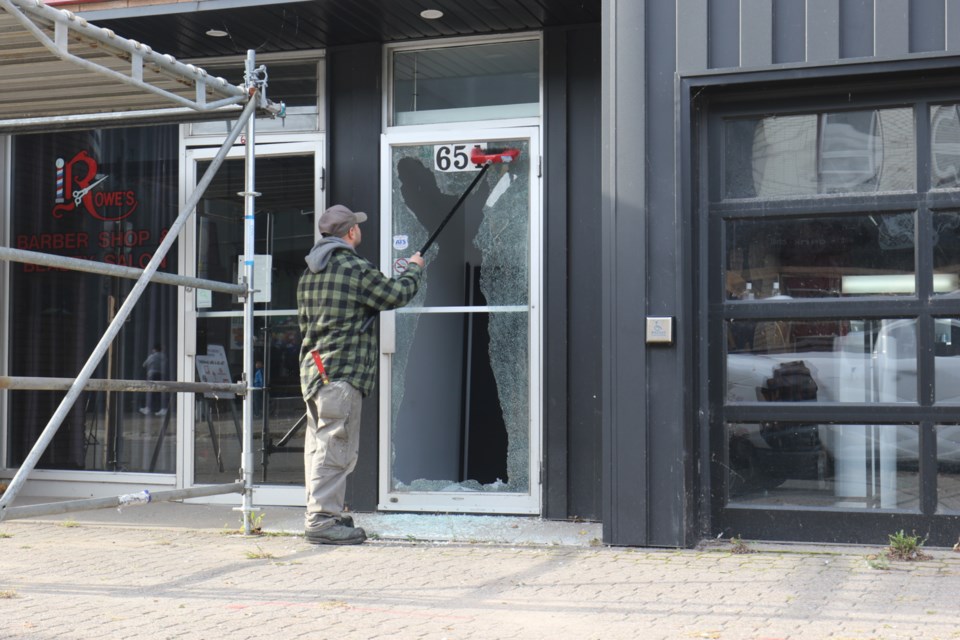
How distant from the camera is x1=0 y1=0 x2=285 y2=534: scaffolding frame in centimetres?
539

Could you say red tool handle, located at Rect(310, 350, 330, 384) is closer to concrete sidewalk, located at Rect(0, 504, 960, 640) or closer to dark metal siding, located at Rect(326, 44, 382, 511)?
concrete sidewalk, located at Rect(0, 504, 960, 640)

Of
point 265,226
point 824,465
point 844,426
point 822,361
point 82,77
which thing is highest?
point 82,77

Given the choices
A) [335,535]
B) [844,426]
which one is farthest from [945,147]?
[335,535]

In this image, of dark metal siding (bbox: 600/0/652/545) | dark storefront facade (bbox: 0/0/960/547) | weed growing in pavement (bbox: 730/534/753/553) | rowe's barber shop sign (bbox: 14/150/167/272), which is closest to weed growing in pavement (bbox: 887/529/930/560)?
dark storefront facade (bbox: 0/0/960/547)

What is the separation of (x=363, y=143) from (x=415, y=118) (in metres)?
0.40

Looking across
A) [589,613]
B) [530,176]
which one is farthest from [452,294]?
[589,613]

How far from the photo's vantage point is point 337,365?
668 cm

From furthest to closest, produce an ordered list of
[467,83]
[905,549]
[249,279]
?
[467,83], [249,279], [905,549]

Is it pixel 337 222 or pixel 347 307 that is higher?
pixel 337 222

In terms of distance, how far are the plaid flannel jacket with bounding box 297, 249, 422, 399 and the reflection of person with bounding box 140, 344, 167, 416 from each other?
2.20m

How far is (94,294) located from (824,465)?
549 centimetres

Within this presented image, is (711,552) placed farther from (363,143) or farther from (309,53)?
(309,53)

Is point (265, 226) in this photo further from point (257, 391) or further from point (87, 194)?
point (87, 194)

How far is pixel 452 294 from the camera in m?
8.11
